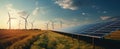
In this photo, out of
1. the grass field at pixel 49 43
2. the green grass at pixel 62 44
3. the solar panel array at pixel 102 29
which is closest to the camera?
the solar panel array at pixel 102 29

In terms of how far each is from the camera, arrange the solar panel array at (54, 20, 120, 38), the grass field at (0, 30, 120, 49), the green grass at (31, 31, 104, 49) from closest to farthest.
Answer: the solar panel array at (54, 20, 120, 38) → the green grass at (31, 31, 104, 49) → the grass field at (0, 30, 120, 49)

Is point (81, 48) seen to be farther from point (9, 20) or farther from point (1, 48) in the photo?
point (9, 20)

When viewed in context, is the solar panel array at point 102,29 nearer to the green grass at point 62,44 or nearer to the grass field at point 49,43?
the green grass at point 62,44

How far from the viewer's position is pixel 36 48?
94.6 ft

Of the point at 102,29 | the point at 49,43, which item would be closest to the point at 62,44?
the point at 49,43

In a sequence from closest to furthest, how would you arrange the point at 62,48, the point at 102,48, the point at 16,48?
the point at 102,48
the point at 62,48
the point at 16,48

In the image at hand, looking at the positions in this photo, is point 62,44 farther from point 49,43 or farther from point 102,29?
point 102,29

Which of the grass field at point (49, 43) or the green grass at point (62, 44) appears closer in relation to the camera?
the green grass at point (62, 44)

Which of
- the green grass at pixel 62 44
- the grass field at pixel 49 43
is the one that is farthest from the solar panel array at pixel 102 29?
the grass field at pixel 49 43

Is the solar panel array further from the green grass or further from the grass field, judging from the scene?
the grass field

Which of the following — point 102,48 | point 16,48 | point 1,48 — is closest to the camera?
point 102,48

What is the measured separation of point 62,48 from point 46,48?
9.99 feet

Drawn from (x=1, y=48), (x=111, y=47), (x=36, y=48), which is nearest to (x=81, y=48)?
(x=111, y=47)

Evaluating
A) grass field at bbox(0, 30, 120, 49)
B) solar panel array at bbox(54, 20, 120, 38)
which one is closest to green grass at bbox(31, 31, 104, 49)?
grass field at bbox(0, 30, 120, 49)
